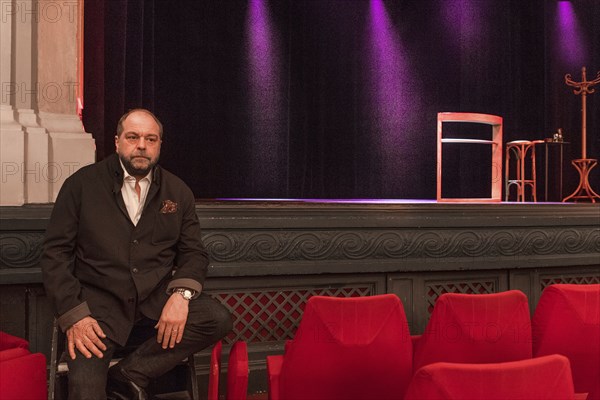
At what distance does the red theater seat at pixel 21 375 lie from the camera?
51.1 inches

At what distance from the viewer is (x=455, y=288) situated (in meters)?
3.04

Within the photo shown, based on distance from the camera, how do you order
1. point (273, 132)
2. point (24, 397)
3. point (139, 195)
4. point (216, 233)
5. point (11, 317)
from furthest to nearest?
point (273, 132), point (216, 233), point (11, 317), point (139, 195), point (24, 397)

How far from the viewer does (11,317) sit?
92.0 inches

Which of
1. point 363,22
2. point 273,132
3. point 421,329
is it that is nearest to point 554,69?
point 363,22

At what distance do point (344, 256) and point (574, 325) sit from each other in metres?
1.17

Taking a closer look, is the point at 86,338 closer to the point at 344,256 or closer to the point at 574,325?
the point at 344,256

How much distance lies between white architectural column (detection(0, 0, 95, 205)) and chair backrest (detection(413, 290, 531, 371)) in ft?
6.43

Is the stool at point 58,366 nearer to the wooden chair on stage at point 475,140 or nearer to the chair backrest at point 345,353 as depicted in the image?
the chair backrest at point 345,353

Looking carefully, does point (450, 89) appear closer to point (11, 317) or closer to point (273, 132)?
point (273, 132)

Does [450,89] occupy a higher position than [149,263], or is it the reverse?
[450,89]

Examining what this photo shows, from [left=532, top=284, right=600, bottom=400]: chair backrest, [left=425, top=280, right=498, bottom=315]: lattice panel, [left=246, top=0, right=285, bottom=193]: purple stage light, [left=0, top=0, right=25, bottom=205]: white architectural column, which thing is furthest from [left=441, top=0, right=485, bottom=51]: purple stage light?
[left=532, top=284, right=600, bottom=400]: chair backrest

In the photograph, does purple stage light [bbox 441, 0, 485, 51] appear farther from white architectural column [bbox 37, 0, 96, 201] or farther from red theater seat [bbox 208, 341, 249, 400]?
red theater seat [bbox 208, 341, 249, 400]

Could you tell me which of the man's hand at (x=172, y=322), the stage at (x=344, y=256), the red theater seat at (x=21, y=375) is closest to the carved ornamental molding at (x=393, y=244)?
the stage at (x=344, y=256)

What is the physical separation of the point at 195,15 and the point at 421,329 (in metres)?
4.13
